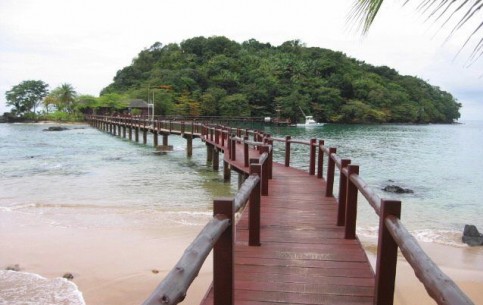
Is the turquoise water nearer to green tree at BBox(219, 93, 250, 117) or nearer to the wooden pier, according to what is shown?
the wooden pier

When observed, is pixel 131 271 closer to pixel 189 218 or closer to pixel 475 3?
pixel 189 218

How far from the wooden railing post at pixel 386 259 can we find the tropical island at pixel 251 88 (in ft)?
219

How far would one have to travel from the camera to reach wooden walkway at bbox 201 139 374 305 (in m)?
3.36

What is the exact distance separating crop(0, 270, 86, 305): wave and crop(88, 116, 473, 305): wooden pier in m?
2.67

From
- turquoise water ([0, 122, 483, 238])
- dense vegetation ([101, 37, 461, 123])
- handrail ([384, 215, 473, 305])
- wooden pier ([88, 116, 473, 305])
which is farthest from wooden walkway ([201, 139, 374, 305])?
dense vegetation ([101, 37, 461, 123])

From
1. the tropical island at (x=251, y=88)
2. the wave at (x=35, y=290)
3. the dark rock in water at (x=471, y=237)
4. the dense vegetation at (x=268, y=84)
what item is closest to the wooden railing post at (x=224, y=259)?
the wave at (x=35, y=290)

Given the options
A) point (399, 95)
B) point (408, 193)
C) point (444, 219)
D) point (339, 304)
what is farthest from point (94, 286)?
point (399, 95)

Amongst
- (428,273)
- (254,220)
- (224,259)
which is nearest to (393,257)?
(428,273)

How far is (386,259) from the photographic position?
2781 mm

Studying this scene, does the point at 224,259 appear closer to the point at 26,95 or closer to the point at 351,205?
the point at 351,205

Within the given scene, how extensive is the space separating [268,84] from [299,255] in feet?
281

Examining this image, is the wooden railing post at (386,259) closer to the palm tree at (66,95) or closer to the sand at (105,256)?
the sand at (105,256)

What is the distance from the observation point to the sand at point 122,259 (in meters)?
6.09

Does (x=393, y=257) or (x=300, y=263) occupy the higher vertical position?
(x=393, y=257)
